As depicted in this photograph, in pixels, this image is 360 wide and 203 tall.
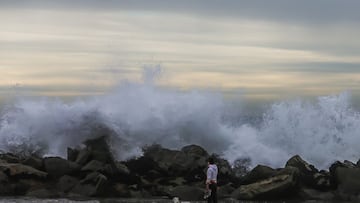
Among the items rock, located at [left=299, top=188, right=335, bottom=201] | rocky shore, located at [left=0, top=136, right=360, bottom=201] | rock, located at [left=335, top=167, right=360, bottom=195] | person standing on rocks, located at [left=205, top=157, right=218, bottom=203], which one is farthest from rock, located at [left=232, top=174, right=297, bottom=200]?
person standing on rocks, located at [left=205, top=157, right=218, bottom=203]

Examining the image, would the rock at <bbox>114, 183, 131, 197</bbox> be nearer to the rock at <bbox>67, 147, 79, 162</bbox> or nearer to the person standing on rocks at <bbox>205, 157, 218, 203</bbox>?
the rock at <bbox>67, 147, 79, 162</bbox>

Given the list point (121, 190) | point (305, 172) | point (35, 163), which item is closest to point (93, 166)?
point (121, 190)

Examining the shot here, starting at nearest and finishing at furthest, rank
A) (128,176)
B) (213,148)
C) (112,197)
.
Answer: (112,197) → (128,176) → (213,148)

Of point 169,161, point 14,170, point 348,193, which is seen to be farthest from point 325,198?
point 14,170

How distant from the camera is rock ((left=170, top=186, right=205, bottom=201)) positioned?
25.9 meters

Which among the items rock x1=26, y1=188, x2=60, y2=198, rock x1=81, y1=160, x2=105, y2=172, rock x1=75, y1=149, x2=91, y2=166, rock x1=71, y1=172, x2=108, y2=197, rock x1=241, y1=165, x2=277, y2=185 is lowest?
Answer: rock x1=26, y1=188, x2=60, y2=198

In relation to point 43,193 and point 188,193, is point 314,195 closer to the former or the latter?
point 188,193

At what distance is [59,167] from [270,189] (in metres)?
8.24

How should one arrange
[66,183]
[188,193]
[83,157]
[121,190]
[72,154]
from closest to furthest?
[188,193], [121,190], [66,183], [83,157], [72,154]

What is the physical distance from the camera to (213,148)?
38375 millimetres

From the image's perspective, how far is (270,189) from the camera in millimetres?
26109

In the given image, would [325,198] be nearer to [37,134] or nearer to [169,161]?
[169,161]

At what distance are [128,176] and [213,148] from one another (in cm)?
1103

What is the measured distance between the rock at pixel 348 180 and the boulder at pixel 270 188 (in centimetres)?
204
